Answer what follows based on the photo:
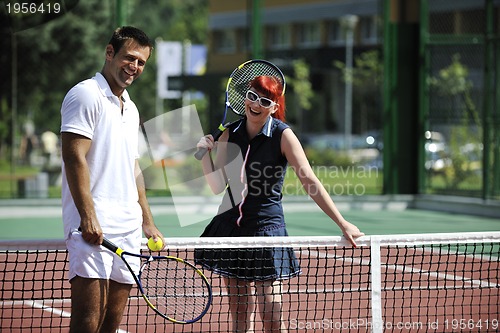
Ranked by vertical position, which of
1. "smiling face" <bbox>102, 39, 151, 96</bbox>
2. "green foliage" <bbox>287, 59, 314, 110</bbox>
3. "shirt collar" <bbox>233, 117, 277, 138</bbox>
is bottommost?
"shirt collar" <bbox>233, 117, 277, 138</bbox>

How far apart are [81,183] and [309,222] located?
8091mm

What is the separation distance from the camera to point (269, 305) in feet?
13.5

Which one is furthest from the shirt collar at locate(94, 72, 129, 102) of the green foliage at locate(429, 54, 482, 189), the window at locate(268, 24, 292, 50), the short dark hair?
the window at locate(268, 24, 292, 50)

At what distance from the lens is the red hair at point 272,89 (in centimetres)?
406

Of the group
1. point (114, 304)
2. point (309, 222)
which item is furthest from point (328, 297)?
point (309, 222)

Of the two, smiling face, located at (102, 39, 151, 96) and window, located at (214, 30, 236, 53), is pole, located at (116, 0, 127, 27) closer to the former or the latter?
smiling face, located at (102, 39, 151, 96)

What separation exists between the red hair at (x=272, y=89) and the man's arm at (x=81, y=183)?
43.0 inches

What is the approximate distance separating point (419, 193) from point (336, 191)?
1.61m

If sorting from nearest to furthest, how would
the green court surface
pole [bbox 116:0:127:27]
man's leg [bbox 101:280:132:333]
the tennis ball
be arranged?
man's leg [bbox 101:280:132:333] < the tennis ball < the green court surface < pole [bbox 116:0:127:27]

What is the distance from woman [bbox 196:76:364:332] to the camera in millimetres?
4070

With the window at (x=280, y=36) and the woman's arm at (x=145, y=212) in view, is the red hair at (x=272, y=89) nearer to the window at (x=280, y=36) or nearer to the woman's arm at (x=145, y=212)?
the woman's arm at (x=145, y=212)

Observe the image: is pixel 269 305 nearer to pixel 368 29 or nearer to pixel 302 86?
pixel 302 86

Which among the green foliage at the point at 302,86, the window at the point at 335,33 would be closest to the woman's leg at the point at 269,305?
the green foliage at the point at 302,86

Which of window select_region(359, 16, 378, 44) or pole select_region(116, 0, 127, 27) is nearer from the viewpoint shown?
pole select_region(116, 0, 127, 27)
